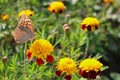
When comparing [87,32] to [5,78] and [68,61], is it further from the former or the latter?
[5,78]

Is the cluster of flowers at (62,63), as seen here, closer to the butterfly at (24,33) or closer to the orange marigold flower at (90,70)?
the orange marigold flower at (90,70)

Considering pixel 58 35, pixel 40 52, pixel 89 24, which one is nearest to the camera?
pixel 40 52

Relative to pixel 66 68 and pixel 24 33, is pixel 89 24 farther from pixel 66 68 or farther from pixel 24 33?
pixel 24 33

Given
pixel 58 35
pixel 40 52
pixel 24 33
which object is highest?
pixel 24 33

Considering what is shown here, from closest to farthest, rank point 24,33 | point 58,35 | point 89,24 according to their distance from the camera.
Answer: point 24,33
point 89,24
point 58,35

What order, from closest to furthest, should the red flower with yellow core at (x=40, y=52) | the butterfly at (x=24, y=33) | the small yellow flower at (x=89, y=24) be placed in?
the butterfly at (x=24, y=33) < the red flower with yellow core at (x=40, y=52) < the small yellow flower at (x=89, y=24)

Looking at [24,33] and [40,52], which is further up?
[24,33]

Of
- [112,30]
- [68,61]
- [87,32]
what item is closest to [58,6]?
[87,32]

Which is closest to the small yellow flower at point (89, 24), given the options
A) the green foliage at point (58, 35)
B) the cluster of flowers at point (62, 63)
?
the green foliage at point (58, 35)

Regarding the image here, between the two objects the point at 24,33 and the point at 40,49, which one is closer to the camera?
the point at 24,33

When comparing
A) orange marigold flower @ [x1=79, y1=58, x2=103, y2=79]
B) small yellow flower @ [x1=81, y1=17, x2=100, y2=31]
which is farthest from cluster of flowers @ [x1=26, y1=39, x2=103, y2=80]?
small yellow flower @ [x1=81, y1=17, x2=100, y2=31]

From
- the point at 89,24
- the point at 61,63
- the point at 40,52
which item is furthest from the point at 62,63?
the point at 89,24
